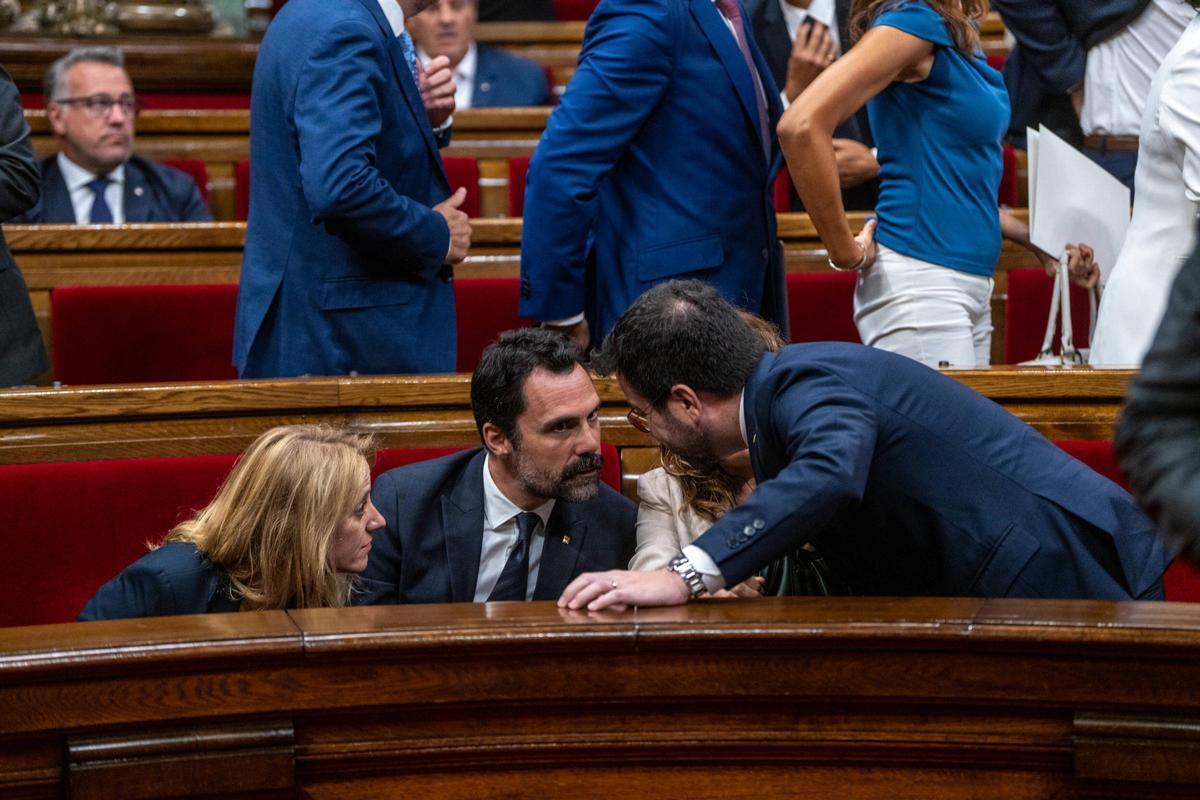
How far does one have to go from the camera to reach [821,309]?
362 cm

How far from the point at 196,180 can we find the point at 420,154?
1996 millimetres

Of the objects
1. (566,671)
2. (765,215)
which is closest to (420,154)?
(765,215)

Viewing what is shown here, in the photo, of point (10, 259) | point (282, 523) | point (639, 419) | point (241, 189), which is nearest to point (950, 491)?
point (639, 419)

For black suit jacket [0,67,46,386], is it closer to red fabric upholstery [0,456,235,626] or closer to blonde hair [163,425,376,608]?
red fabric upholstery [0,456,235,626]

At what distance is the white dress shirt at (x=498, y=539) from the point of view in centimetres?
235

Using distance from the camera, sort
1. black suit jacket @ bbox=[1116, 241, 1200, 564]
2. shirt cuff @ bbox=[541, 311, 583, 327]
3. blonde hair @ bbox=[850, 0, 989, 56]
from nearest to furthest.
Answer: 1. black suit jacket @ bbox=[1116, 241, 1200, 564]
2. blonde hair @ bbox=[850, 0, 989, 56]
3. shirt cuff @ bbox=[541, 311, 583, 327]

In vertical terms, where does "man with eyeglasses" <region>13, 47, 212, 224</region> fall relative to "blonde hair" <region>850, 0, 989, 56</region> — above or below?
below

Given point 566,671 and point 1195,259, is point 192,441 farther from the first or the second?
point 1195,259

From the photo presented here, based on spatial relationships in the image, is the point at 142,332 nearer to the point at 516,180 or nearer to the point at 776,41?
the point at 516,180

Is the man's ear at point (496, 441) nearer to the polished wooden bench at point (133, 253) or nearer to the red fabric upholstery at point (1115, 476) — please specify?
the red fabric upholstery at point (1115, 476)

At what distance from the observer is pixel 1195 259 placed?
1.01 meters

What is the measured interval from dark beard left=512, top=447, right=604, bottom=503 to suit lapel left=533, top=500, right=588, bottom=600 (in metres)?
0.04

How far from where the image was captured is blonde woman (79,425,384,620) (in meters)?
2.11

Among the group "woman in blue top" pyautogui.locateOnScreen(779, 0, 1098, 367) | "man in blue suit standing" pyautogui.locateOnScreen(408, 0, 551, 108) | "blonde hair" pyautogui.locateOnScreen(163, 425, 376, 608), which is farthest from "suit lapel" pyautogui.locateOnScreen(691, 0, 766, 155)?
"man in blue suit standing" pyautogui.locateOnScreen(408, 0, 551, 108)
